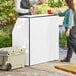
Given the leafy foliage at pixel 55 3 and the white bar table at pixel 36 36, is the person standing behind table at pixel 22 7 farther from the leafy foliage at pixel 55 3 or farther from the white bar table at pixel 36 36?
the leafy foliage at pixel 55 3

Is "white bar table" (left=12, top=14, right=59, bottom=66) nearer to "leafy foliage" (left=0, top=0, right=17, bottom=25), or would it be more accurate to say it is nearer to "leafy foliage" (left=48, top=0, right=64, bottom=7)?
"leafy foliage" (left=0, top=0, right=17, bottom=25)

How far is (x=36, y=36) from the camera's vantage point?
33.8ft

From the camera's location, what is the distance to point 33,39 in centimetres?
1020

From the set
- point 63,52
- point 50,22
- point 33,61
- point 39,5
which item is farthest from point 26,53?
point 39,5

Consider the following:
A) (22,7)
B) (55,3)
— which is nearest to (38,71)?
(22,7)

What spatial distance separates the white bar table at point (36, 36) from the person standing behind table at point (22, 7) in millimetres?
336

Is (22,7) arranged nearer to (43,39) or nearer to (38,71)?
(43,39)

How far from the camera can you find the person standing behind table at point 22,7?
10.4 metres

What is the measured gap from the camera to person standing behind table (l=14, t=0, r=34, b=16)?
A: 10.4 meters

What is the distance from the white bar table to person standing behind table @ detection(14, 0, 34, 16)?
0.34 meters

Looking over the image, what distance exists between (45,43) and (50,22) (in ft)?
1.70

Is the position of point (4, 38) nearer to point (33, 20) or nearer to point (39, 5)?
point (39, 5)

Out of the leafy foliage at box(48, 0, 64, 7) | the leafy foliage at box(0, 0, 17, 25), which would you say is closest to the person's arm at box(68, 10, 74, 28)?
the leafy foliage at box(0, 0, 17, 25)

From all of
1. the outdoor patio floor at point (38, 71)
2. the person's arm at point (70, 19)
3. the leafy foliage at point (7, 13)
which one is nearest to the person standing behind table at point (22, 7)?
the person's arm at point (70, 19)
